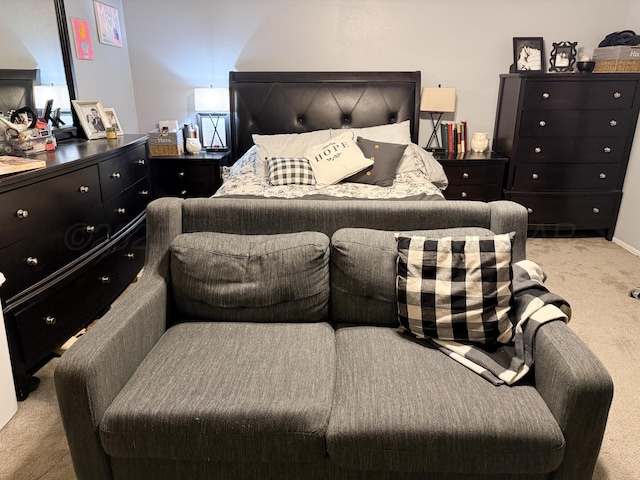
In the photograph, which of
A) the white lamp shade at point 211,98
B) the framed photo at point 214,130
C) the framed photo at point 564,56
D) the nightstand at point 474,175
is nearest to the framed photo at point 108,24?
the white lamp shade at point 211,98

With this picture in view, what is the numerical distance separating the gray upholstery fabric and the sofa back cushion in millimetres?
50

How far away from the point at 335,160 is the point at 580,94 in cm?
192

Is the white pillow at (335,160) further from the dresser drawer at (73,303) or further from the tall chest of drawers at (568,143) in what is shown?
the tall chest of drawers at (568,143)

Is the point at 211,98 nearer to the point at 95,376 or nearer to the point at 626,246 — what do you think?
the point at 95,376

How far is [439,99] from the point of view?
373 cm

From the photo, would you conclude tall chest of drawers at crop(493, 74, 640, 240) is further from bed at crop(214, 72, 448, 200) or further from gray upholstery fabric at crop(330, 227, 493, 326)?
gray upholstery fabric at crop(330, 227, 493, 326)

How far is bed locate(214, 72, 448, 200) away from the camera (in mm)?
3037

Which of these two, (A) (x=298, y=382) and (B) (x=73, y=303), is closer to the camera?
(A) (x=298, y=382)

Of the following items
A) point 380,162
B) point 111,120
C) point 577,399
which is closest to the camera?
point 577,399

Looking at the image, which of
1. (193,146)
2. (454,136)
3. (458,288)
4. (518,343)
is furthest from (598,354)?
(193,146)

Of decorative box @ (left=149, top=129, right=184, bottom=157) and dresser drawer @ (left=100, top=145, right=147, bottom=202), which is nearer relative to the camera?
dresser drawer @ (left=100, top=145, right=147, bottom=202)

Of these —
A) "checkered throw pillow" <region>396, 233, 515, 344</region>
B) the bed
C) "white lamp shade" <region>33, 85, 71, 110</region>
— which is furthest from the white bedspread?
"checkered throw pillow" <region>396, 233, 515, 344</region>

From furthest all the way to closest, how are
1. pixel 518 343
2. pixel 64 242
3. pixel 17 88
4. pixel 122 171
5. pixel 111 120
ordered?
1. pixel 111 120
2. pixel 122 171
3. pixel 17 88
4. pixel 64 242
5. pixel 518 343

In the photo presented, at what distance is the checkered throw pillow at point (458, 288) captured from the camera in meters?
1.55
